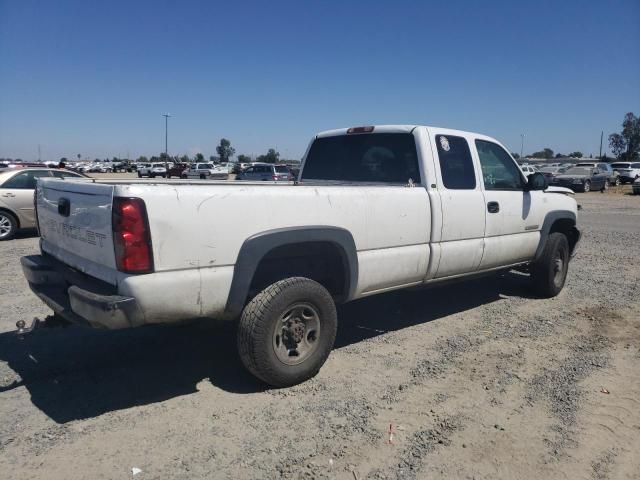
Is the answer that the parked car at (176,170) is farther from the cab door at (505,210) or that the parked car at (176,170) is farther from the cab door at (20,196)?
the cab door at (505,210)

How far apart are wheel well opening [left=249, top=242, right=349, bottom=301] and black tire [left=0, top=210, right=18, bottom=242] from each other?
890 cm

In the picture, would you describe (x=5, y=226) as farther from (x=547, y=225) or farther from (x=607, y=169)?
(x=607, y=169)

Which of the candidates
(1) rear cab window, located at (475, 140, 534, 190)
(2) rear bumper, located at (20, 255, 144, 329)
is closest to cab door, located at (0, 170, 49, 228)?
(2) rear bumper, located at (20, 255, 144, 329)

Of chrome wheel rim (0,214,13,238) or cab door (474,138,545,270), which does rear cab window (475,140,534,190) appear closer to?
cab door (474,138,545,270)

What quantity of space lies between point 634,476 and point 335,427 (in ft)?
5.61

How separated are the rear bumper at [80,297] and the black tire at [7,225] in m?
7.63

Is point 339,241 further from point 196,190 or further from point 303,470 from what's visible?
point 303,470

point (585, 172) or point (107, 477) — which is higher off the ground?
point (585, 172)

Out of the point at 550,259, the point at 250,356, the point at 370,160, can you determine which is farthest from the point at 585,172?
the point at 250,356

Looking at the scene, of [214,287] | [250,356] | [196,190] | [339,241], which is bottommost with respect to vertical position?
[250,356]

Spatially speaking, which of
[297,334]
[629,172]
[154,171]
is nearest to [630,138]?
[629,172]

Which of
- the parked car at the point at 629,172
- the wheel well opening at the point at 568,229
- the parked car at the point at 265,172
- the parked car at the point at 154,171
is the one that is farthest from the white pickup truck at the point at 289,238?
the parked car at the point at 154,171

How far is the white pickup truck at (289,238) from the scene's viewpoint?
315 centimetres

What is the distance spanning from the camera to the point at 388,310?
600cm
